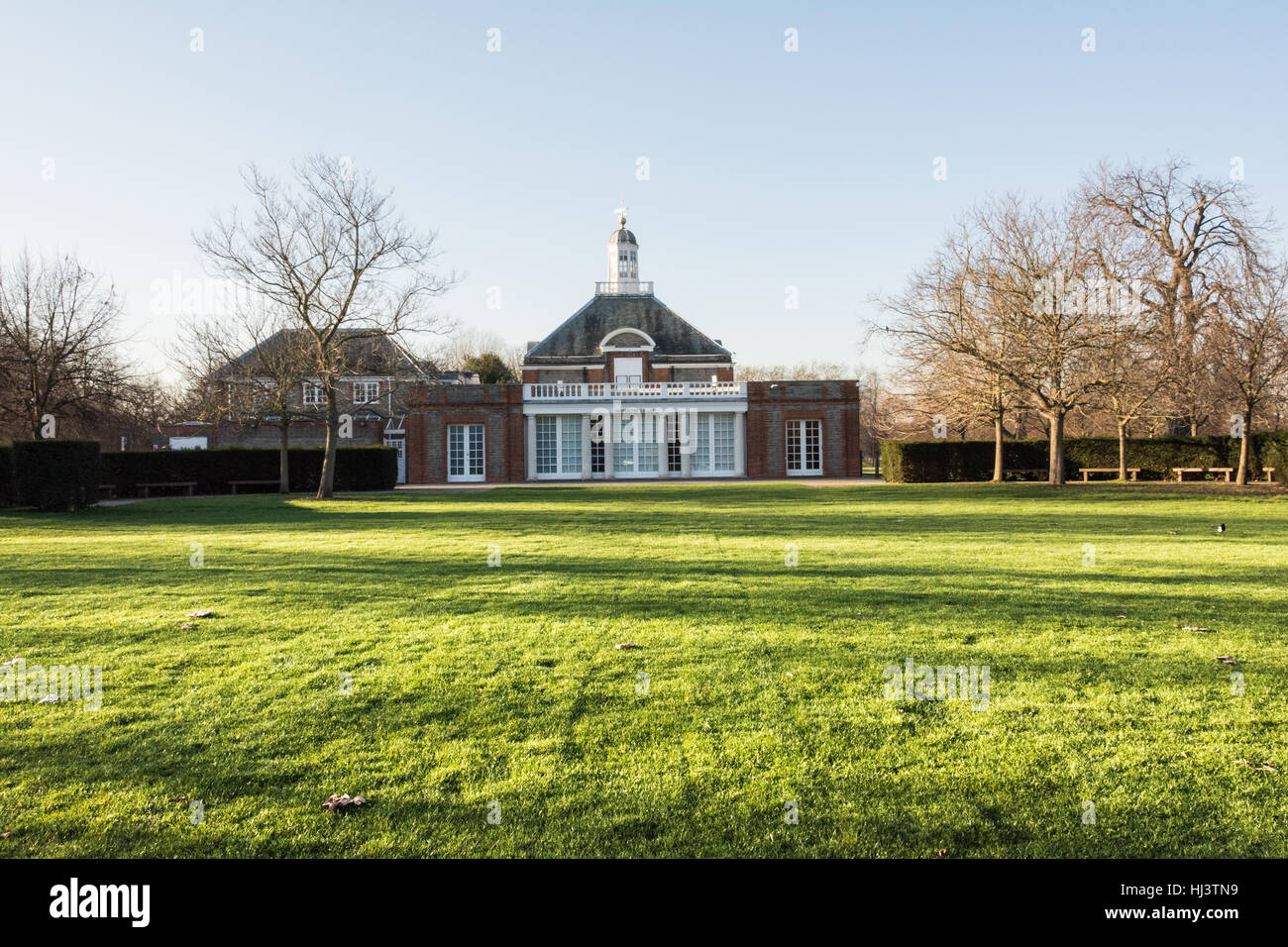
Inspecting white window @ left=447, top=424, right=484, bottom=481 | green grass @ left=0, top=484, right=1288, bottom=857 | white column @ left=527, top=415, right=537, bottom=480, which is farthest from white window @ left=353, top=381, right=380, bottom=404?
green grass @ left=0, top=484, right=1288, bottom=857

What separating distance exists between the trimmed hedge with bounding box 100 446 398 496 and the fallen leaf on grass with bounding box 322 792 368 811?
32.3 m

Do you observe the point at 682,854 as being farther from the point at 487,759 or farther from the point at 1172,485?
the point at 1172,485

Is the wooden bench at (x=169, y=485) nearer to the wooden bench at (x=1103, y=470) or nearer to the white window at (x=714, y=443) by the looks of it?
the white window at (x=714, y=443)

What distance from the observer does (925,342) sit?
31.3 meters

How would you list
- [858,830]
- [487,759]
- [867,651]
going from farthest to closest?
[867,651]
[487,759]
[858,830]

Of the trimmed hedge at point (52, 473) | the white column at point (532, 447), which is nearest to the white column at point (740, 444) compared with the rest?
the white column at point (532, 447)

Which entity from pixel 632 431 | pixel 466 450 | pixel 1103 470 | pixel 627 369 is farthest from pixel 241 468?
pixel 1103 470

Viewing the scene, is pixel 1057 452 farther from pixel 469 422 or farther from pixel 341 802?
pixel 341 802

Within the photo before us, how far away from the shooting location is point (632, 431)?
43.1 meters

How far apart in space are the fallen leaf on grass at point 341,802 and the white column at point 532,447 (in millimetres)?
39324

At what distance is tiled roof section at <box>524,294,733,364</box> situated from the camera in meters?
50.4

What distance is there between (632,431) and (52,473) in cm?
2543
